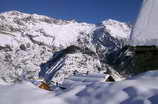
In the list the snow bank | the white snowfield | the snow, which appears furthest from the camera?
the snow

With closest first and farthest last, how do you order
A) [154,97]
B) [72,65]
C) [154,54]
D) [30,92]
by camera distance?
1. [154,97]
2. [30,92]
3. [154,54]
4. [72,65]

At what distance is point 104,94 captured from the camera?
2945 mm

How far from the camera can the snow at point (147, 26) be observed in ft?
41.4

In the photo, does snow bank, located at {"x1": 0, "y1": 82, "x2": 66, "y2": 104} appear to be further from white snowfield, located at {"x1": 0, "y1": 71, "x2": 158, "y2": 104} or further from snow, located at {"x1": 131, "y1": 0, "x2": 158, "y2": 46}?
snow, located at {"x1": 131, "y1": 0, "x2": 158, "y2": 46}

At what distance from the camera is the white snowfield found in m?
2.69

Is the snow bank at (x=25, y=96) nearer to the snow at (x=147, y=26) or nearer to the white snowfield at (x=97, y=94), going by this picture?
the white snowfield at (x=97, y=94)

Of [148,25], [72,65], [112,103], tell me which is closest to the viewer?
[112,103]

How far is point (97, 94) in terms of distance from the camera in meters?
3.00

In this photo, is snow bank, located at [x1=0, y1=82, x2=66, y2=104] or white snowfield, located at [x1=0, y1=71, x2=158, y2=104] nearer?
white snowfield, located at [x1=0, y1=71, x2=158, y2=104]

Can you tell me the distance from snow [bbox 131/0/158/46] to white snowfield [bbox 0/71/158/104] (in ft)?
31.5

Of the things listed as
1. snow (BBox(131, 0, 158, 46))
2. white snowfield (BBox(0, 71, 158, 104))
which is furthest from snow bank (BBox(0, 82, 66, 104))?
snow (BBox(131, 0, 158, 46))

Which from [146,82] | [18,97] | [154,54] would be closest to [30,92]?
[18,97]

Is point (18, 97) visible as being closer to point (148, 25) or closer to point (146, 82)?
point (146, 82)

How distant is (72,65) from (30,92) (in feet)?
548
